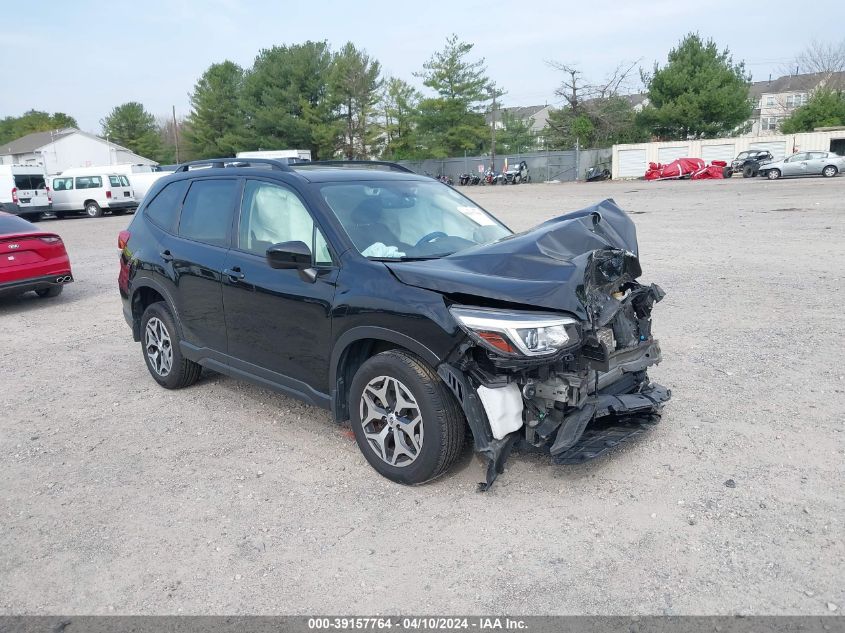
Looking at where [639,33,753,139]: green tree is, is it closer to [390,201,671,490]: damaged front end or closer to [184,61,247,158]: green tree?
[184,61,247,158]: green tree

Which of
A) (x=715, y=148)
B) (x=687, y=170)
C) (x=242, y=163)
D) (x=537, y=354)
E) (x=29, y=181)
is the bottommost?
(x=537, y=354)

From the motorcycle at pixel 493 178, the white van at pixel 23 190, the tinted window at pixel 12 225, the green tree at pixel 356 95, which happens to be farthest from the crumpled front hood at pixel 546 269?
the green tree at pixel 356 95

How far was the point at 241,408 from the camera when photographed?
17.3 ft

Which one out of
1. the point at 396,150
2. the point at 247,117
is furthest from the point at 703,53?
the point at 247,117

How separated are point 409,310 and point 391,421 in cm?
66

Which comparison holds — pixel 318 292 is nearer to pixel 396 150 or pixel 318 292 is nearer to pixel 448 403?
pixel 448 403

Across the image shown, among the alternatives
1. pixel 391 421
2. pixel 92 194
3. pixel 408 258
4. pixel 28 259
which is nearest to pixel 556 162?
pixel 92 194

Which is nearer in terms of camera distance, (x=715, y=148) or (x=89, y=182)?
(x=89, y=182)

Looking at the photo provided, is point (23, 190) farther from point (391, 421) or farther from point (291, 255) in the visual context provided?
point (391, 421)

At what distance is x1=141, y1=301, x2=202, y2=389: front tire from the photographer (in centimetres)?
552

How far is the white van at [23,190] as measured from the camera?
2703 centimetres

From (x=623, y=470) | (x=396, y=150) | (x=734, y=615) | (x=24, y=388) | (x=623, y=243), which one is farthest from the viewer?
(x=396, y=150)

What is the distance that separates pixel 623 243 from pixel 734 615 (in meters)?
2.39

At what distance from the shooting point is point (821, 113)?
47.7 metres
